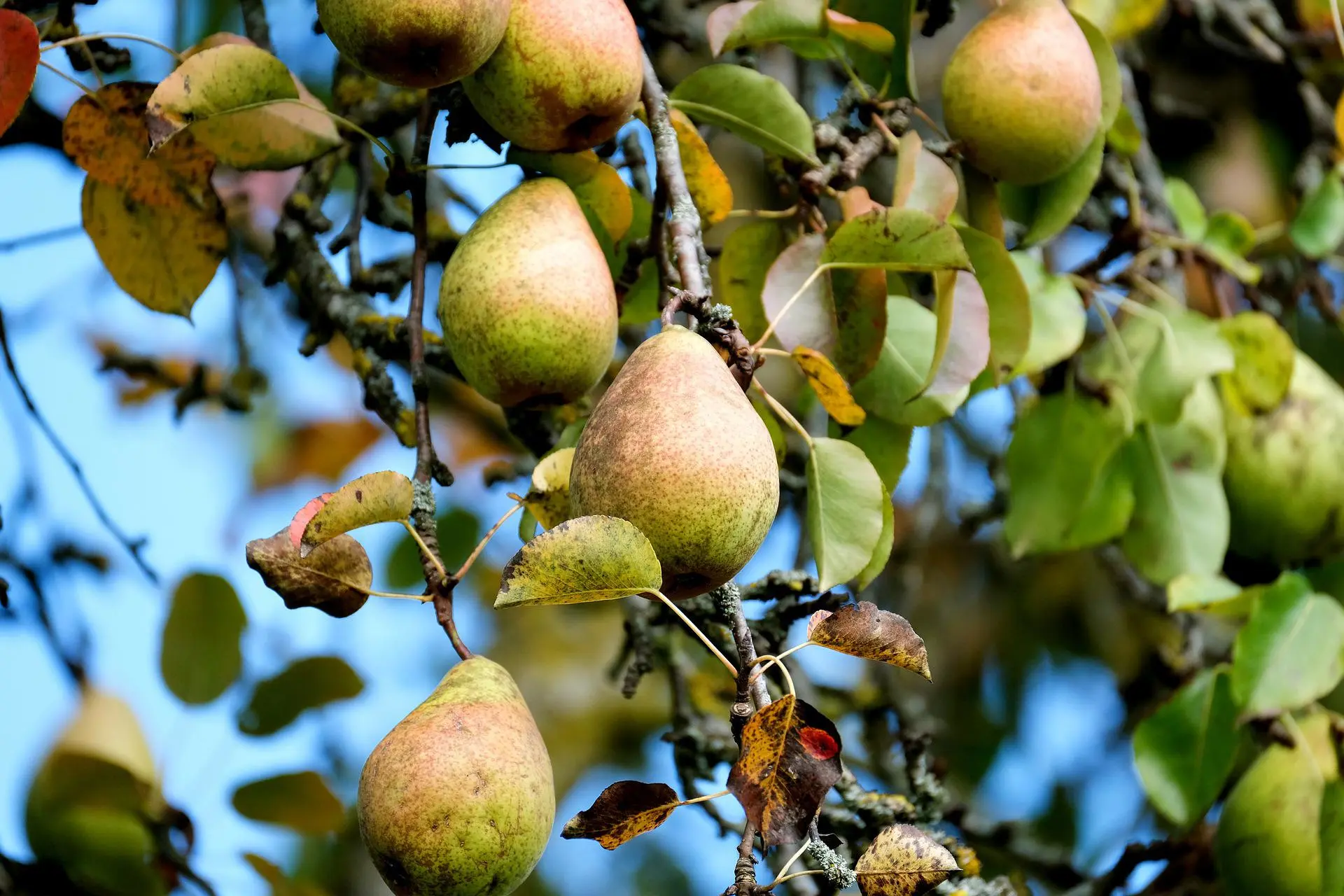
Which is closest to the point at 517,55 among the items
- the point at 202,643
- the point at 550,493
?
the point at 550,493

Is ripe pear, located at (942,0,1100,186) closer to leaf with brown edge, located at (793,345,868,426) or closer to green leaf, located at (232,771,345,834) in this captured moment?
leaf with brown edge, located at (793,345,868,426)

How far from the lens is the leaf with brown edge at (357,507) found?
830 millimetres

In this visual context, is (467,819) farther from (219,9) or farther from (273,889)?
(219,9)

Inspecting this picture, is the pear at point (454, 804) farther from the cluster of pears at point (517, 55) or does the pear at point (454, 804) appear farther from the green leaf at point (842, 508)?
the cluster of pears at point (517, 55)

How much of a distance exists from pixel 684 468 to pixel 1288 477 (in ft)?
4.41

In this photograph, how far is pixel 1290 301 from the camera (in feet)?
6.91

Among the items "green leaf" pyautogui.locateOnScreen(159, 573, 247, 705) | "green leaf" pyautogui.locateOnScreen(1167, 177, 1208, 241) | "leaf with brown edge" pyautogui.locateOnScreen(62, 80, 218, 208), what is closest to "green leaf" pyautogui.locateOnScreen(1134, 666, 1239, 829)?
"green leaf" pyautogui.locateOnScreen(1167, 177, 1208, 241)

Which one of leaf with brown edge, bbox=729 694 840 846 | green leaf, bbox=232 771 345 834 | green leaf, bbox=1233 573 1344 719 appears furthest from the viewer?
green leaf, bbox=232 771 345 834

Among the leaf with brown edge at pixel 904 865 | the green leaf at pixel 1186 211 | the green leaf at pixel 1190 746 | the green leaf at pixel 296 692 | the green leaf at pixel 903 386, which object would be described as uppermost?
the leaf with brown edge at pixel 904 865

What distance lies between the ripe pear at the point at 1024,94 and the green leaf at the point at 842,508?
410mm

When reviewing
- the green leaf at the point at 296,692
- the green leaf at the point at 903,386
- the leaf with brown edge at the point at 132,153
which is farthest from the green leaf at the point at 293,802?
the green leaf at the point at 903,386

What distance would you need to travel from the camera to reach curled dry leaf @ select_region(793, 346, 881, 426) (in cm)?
93

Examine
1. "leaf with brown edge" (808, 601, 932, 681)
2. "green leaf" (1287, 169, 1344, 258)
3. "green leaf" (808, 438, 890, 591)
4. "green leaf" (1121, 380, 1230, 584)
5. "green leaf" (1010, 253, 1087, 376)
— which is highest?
"leaf with brown edge" (808, 601, 932, 681)

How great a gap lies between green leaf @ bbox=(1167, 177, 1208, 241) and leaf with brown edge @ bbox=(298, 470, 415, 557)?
132cm
